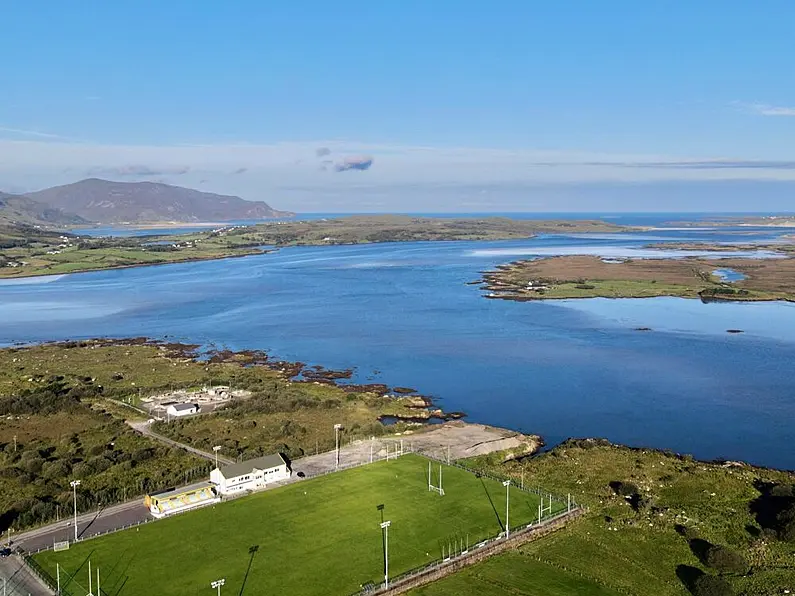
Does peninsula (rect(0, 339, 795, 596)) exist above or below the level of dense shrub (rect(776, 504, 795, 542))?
below

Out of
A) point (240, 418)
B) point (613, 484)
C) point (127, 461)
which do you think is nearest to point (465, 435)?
point (613, 484)

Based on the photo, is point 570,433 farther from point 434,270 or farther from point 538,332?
point 434,270

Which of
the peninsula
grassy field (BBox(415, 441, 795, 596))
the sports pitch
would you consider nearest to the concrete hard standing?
the sports pitch

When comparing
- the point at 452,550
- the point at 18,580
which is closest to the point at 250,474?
the point at 18,580

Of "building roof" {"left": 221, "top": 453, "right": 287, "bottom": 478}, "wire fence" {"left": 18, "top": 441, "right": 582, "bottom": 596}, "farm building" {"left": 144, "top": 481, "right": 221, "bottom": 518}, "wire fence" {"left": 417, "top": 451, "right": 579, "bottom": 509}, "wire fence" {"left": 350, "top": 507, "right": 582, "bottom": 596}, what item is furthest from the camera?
"building roof" {"left": 221, "top": 453, "right": 287, "bottom": 478}

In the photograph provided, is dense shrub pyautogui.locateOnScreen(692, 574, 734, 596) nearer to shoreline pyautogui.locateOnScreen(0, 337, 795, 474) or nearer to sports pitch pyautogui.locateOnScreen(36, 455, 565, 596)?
sports pitch pyautogui.locateOnScreen(36, 455, 565, 596)
